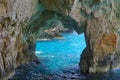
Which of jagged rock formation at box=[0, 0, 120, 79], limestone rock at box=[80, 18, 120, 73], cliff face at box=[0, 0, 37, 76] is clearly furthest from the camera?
limestone rock at box=[80, 18, 120, 73]

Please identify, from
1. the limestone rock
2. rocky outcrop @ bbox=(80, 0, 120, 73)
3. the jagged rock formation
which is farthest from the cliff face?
the limestone rock

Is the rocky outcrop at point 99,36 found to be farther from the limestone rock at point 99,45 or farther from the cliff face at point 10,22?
the cliff face at point 10,22

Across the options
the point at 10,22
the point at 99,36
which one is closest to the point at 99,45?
the point at 99,36

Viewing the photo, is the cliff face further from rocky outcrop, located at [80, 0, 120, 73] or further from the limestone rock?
the limestone rock

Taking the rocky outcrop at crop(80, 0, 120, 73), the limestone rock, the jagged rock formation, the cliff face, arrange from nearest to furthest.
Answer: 1. the cliff face
2. the jagged rock formation
3. the rocky outcrop at crop(80, 0, 120, 73)
4. the limestone rock

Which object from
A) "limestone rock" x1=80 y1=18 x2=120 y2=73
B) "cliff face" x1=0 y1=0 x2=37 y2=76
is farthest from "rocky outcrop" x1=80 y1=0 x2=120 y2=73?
"cliff face" x1=0 y1=0 x2=37 y2=76

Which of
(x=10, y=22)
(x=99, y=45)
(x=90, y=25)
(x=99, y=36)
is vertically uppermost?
(x=10, y=22)

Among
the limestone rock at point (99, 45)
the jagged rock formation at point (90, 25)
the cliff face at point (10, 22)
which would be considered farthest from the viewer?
the limestone rock at point (99, 45)

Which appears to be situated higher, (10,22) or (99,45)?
(10,22)

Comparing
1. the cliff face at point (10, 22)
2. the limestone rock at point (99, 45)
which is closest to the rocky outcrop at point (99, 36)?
the limestone rock at point (99, 45)

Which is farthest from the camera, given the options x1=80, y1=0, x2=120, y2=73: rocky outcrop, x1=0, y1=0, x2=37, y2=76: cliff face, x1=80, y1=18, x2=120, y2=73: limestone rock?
x1=80, y1=18, x2=120, y2=73: limestone rock

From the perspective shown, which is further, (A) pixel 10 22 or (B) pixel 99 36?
(B) pixel 99 36

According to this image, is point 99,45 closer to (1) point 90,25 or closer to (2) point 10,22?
(1) point 90,25

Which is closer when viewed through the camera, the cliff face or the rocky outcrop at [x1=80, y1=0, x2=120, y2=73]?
the cliff face
